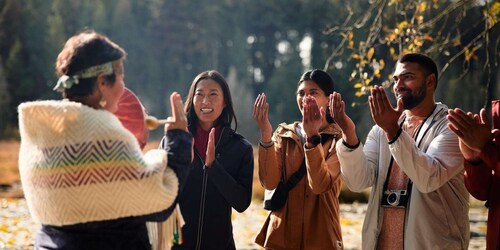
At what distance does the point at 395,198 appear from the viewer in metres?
3.84

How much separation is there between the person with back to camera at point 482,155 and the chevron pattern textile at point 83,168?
145 cm

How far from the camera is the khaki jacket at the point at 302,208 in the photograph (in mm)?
4117

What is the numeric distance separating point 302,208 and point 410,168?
86cm

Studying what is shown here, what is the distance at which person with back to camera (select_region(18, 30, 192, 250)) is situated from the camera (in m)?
2.80

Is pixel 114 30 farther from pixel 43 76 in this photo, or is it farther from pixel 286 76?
pixel 286 76

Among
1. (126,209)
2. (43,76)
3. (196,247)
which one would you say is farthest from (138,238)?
(43,76)

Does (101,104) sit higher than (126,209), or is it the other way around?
(101,104)

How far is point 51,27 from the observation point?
38.6 metres

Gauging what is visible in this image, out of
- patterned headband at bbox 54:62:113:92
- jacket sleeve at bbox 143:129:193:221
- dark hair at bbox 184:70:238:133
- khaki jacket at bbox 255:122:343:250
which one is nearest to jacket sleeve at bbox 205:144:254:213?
khaki jacket at bbox 255:122:343:250

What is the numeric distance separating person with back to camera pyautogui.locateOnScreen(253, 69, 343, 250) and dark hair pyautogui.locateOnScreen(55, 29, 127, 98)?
1363mm

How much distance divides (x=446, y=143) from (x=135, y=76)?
1645 inches

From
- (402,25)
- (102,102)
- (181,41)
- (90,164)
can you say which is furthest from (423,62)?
(181,41)

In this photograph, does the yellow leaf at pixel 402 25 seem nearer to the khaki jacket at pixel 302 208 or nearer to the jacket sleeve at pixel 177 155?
the khaki jacket at pixel 302 208

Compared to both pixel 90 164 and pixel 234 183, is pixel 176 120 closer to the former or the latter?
pixel 90 164
